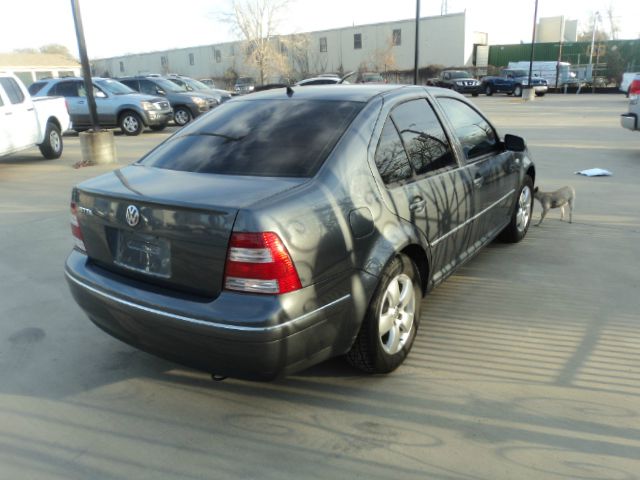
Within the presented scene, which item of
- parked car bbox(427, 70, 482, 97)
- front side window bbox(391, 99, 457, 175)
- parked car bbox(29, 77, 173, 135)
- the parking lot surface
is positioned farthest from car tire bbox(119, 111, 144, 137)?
parked car bbox(427, 70, 482, 97)

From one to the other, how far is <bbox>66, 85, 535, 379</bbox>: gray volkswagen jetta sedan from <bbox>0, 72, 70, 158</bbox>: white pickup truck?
8.03m

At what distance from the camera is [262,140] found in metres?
3.20

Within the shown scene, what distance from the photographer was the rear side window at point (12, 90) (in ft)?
33.6

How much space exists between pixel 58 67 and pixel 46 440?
61.0 metres

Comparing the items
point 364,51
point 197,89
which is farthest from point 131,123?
point 364,51

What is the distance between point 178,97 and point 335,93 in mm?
15156

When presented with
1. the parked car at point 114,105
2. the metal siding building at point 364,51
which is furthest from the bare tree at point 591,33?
the parked car at point 114,105

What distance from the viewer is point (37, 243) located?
5.89 metres

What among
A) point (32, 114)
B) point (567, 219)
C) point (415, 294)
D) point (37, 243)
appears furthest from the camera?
point (32, 114)

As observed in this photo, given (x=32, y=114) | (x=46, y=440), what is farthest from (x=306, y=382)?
(x=32, y=114)

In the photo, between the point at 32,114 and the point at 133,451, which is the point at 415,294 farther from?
the point at 32,114

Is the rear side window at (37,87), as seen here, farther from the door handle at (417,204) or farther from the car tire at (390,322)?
the car tire at (390,322)

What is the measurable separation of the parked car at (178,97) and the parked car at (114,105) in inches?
53.5

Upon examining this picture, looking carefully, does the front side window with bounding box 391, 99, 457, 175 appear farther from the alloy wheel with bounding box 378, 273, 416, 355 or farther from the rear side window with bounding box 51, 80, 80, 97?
the rear side window with bounding box 51, 80, 80, 97
